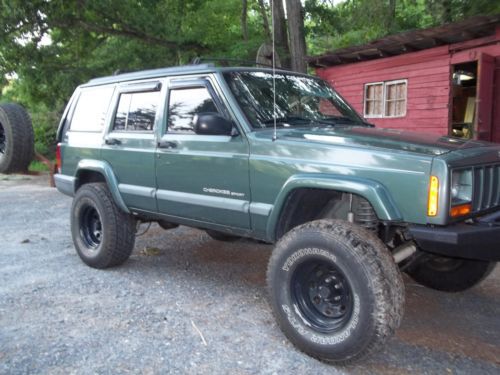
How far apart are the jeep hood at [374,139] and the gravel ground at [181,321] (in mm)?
1354

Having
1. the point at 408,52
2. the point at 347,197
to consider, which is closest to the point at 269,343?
the point at 347,197

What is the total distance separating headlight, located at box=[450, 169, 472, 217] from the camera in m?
2.79

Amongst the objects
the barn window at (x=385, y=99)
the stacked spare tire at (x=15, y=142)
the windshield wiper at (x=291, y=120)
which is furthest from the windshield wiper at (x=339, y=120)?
the barn window at (x=385, y=99)

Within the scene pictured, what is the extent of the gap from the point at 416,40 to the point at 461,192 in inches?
308

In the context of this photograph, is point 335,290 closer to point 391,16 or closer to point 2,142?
point 2,142

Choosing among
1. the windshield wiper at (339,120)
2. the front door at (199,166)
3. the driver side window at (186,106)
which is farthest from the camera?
the windshield wiper at (339,120)

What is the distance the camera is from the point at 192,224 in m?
4.09

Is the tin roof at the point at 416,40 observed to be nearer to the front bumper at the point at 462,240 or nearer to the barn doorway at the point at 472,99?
the barn doorway at the point at 472,99

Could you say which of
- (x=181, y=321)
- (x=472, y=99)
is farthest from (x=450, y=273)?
(x=472, y=99)

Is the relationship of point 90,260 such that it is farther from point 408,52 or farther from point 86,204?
point 408,52

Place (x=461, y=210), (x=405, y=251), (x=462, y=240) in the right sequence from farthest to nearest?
(x=405, y=251), (x=461, y=210), (x=462, y=240)

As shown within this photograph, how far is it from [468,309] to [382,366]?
142 cm

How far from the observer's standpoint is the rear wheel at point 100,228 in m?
4.73

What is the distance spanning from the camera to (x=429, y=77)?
10.3m
